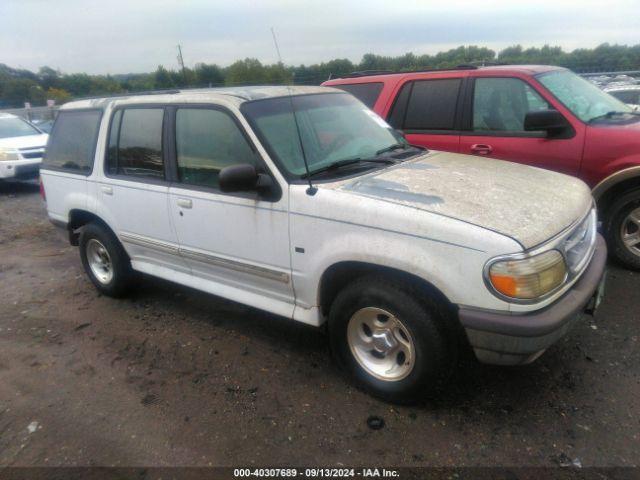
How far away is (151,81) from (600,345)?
21.4 ft

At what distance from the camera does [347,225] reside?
2.74 m

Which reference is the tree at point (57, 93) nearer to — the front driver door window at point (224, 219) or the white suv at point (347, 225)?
the white suv at point (347, 225)

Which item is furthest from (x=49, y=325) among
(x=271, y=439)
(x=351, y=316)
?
(x=351, y=316)

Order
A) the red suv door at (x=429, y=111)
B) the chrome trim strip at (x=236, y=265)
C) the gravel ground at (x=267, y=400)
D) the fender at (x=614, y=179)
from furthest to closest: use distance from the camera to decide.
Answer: the red suv door at (x=429, y=111) → the fender at (x=614, y=179) → the chrome trim strip at (x=236, y=265) → the gravel ground at (x=267, y=400)

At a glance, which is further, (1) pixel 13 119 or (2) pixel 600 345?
(1) pixel 13 119

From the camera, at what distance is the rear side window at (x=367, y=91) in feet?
18.4

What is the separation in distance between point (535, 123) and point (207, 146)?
2.98 m

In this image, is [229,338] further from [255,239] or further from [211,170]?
[211,170]

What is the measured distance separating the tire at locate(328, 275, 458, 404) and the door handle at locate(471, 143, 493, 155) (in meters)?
2.67

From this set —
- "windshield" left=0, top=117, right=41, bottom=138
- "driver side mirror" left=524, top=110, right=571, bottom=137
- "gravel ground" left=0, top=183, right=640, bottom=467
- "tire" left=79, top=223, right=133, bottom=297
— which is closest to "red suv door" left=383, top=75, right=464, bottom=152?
"driver side mirror" left=524, top=110, right=571, bottom=137

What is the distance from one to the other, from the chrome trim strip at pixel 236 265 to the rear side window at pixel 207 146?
1.74 ft

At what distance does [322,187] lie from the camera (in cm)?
290

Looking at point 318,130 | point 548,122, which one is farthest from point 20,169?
point 548,122

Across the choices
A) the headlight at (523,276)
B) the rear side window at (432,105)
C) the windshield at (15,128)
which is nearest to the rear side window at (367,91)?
the rear side window at (432,105)
